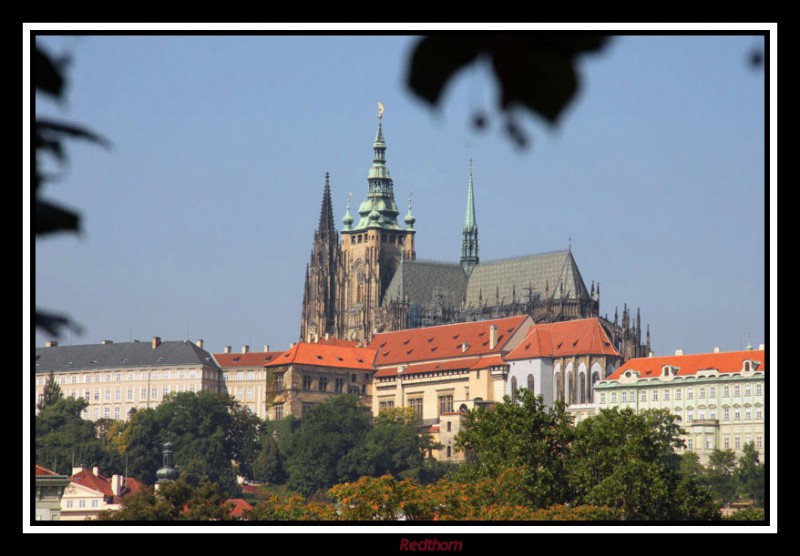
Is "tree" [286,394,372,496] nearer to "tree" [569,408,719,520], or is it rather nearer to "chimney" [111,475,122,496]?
"chimney" [111,475,122,496]

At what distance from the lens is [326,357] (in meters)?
188

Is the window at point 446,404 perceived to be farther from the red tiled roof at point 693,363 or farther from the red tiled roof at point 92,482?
the red tiled roof at point 92,482

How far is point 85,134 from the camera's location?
912cm

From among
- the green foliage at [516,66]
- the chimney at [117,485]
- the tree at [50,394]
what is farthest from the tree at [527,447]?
the tree at [50,394]

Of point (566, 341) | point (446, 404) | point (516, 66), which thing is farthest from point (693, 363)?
point (516, 66)

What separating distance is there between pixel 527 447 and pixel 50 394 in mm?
121736

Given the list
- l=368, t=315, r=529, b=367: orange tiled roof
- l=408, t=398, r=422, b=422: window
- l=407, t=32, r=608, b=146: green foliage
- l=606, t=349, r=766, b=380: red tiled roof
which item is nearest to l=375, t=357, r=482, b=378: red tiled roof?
l=368, t=315, r=529, b=367: orange tiled roof

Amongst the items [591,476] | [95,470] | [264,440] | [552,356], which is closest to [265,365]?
[264,440]

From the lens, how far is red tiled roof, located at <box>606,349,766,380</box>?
507ft

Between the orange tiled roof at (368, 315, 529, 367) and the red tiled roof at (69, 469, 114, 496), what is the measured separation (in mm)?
48645

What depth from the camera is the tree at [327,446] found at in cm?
16375

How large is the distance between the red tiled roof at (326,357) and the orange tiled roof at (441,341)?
157 centimetres
